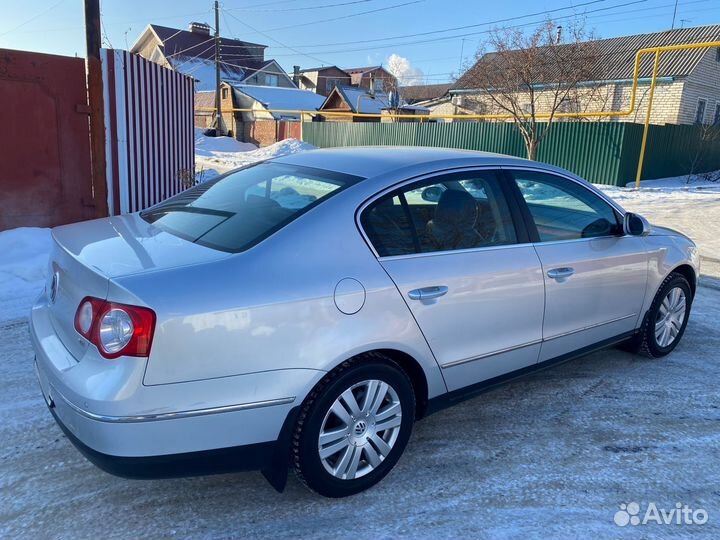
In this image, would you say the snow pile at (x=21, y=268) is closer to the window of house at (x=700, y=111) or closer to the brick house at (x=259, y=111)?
the brick house at (x=259, y=111)

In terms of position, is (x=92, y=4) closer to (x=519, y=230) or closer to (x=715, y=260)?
(x=519, y=230)

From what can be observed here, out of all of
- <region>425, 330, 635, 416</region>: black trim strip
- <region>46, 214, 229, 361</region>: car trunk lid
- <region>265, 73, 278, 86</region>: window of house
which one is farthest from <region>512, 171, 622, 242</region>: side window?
<region>265, 73, 278, 86</region>: window of house

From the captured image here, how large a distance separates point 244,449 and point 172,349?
1.75 ft

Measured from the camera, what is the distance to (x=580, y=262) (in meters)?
3.56

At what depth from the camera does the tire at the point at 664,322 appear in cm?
Result: 432

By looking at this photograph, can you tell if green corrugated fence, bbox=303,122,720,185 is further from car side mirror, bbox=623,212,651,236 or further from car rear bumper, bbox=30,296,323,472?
car rear bumper, bbox=30,296,323,472

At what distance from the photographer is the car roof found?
306cm

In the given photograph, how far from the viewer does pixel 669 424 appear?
354 centimetres

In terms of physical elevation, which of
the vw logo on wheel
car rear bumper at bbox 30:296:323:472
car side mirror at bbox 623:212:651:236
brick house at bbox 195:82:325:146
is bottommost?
car rear bumper at bbox 30:296:323:472

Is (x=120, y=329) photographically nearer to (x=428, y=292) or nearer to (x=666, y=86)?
(x=428, y=292)

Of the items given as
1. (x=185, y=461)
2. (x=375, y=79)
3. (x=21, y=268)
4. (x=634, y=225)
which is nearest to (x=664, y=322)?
(x=634, y=225)

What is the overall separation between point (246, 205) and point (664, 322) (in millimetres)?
3327

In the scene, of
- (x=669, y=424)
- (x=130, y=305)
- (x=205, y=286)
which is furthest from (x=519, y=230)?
(x=130, y=305)

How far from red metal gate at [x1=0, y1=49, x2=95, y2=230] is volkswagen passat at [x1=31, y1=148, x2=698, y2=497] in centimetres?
461
